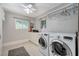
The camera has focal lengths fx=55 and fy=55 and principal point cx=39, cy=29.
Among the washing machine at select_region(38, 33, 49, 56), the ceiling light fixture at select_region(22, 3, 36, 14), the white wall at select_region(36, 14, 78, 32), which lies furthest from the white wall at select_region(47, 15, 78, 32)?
the ceiling light fixture at select_region(22, 3, 36, 14)

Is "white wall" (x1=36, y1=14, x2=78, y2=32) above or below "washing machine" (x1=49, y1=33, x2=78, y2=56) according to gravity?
above

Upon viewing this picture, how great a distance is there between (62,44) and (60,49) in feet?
0.35

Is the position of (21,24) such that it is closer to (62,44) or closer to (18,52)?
(18,52)

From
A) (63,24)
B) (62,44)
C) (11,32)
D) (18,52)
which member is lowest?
(18,52)

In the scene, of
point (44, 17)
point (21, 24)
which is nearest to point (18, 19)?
point (21, 24)

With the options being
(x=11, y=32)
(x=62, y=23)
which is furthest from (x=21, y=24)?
(x=62, y=23)

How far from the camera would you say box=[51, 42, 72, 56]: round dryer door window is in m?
0.86

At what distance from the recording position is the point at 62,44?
2.96 feet

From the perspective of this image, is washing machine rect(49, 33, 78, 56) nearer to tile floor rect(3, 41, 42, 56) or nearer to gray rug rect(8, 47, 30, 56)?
tile floor rect(3, 41, 42, 56)

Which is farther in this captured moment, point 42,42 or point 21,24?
point 42,42

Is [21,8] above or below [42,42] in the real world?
above

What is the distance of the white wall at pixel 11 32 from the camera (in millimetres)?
857

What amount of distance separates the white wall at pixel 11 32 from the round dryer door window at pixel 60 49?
0.50m

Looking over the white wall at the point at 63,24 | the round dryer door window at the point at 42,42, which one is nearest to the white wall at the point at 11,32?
the round dryer door window at the point at 42,42
